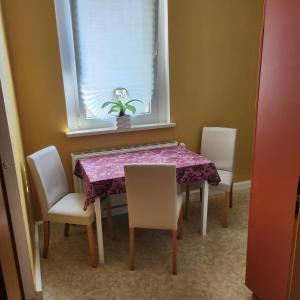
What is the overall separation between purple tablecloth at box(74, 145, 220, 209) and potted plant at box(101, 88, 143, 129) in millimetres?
302

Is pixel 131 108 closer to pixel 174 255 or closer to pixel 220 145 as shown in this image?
pixel 220 145

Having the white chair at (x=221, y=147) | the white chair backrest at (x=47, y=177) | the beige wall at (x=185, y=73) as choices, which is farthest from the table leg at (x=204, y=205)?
the white chair backrest at (x=47, y=177)

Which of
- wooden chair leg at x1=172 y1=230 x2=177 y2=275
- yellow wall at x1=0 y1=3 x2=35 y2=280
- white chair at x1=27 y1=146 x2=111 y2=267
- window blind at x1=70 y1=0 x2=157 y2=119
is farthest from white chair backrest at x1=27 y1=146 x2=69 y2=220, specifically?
wooden chair leg at x1=172 y1=230 x2=177 y2=275

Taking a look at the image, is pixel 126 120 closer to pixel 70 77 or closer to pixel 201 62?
pixel 70 77

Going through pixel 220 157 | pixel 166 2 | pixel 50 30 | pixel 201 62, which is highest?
pixel 166 2

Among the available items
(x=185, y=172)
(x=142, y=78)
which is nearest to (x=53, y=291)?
(x=185, y=172)

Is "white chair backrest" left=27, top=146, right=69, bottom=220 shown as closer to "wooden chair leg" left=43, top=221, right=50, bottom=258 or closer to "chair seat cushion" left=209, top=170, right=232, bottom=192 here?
"wooden chair leg" left=43, top=221, right=50, bottom=258

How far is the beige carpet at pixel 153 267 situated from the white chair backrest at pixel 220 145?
58 centimetres

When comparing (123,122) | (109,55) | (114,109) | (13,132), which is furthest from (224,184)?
(13,132)

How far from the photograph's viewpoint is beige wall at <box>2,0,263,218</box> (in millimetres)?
2445

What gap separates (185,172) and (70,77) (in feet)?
4.52

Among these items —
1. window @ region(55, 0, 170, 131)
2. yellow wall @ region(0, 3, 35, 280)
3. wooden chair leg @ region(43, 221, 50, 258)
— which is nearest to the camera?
yellow wall @ region(0, 3, 35, 280)

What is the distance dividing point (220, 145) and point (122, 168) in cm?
118

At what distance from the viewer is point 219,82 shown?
313cm
